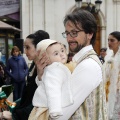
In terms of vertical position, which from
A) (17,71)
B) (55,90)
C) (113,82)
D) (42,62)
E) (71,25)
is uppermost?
(71,25)

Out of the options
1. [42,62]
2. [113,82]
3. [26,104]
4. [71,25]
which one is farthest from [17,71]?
[71,25]

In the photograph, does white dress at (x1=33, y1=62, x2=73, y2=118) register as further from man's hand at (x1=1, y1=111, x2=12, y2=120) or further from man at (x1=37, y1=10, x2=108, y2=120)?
man's hand at (x1=1, y1=111, x2=12, y2=120)

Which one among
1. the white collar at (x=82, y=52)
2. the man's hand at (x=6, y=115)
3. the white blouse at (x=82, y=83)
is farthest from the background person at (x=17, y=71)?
the white blouse at (x=82, y=83)

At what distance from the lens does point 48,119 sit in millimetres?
2678

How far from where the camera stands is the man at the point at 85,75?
103 inches

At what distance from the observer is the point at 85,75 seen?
262cm

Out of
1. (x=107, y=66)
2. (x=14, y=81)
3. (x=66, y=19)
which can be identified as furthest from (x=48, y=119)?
(x=14, y=81)

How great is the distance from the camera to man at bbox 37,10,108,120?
2621mm

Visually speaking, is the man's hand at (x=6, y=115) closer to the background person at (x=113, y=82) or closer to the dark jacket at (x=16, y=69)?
the background person at (x=113, y=82)

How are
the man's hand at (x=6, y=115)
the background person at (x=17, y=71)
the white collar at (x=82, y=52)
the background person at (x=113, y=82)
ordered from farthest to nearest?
1. the background person at (x=17, y=71)
2. the background person at (x=113, y=82)
3. the man's hand at (x=6, y=115)
4. the white collar at (x=82, y=52)

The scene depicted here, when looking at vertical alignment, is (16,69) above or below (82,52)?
below

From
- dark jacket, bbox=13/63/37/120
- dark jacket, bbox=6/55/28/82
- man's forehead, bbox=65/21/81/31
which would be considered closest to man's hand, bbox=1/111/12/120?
dark jacket, bbox=13/63/37/120

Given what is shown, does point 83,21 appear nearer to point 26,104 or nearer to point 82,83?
point 82,83

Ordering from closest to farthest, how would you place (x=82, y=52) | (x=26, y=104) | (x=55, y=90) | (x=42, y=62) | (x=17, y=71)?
(x=55, y=90)
(x=82, y=52)
(x=42, y=62)
(x=26, y=104)
(x=17, y=71)
